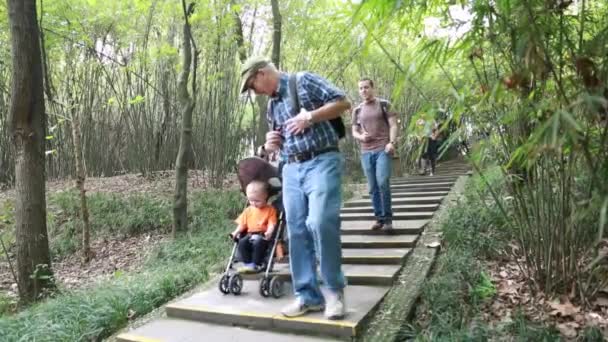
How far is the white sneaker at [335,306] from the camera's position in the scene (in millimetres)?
2260

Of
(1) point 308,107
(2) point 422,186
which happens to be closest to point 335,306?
(1) point 308,107

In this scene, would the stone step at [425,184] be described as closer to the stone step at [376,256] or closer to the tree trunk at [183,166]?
the stone step at [376,256]

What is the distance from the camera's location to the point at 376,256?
3.22m

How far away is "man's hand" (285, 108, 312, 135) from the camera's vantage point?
7.25 ft

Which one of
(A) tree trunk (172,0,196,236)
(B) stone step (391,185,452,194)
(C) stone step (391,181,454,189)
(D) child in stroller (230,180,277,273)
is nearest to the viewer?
(D) child in stroller (230,180,277,273)

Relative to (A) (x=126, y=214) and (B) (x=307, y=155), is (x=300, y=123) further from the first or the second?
(A) (x=126, y=214)

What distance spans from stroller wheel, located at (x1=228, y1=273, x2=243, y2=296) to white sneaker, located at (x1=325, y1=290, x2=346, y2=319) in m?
0.83

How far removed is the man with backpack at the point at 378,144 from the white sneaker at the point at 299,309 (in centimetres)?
157

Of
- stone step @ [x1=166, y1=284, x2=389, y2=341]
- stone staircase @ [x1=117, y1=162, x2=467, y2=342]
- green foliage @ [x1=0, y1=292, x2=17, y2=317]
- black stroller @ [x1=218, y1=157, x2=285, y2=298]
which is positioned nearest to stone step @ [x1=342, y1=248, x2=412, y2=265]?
stone staircase @ [x1=117, y1=162, x2=467, y2=342]

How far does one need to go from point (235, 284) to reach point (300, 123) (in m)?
1.32

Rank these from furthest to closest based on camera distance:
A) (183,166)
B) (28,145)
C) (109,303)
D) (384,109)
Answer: (183,166) < (28,145) < (384,109) < (109,303)

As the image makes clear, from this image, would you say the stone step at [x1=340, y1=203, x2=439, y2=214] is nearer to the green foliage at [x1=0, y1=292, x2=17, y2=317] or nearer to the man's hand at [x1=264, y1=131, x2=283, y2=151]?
the man's hand at [x1=264, y1=131, x2=283, y2=151]

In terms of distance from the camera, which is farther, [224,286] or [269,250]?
[269,250]

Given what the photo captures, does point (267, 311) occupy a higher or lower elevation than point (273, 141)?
lower
